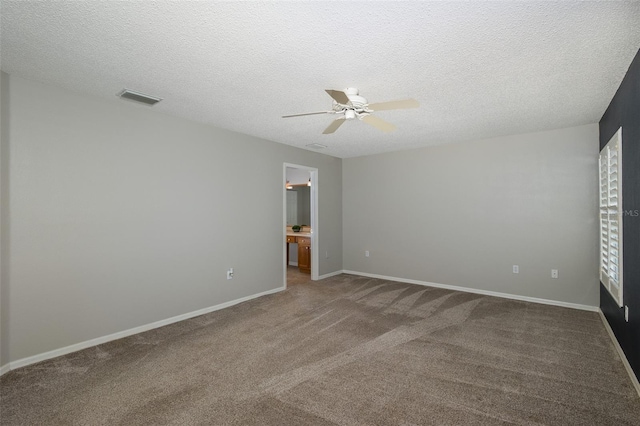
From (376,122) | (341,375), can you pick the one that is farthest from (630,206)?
(341,375)

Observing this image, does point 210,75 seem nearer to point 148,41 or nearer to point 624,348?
point 148,41

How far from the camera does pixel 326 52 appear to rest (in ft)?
7.48

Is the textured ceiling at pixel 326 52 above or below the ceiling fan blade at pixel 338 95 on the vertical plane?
above

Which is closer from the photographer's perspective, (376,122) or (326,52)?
(326,52)

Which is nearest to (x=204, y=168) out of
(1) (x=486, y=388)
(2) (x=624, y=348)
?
(1) (x=486, y=388)

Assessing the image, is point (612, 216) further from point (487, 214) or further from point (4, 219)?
point (4, 219)

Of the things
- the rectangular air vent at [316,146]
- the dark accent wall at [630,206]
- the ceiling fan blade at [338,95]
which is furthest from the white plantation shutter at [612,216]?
the rectangular air vent at [316,146]

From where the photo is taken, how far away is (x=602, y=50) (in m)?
2.27

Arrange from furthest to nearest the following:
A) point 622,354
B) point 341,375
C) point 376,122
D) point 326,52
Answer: point 376,122 < point 622,354 < point 341,375 < point 326,52

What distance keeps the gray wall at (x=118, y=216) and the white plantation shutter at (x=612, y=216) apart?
420cm

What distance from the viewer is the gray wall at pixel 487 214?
4.31m

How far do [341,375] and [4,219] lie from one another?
3.09 metres

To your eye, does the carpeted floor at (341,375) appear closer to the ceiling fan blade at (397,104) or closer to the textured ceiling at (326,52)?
the ceiling fan blade at (397,104)

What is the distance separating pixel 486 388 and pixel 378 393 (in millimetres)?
833
